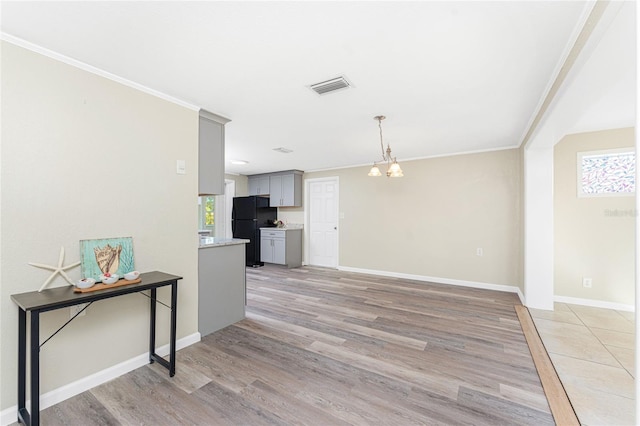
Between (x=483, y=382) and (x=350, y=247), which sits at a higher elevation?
(x=350, y=247)

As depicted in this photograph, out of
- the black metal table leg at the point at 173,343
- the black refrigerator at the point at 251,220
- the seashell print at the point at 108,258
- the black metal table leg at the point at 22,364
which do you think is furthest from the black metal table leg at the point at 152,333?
the black refrigerator at the point at 251,220

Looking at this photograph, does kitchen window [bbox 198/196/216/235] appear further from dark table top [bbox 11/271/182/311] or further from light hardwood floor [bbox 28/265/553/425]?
dark table top [bbox 11/271/182/311]

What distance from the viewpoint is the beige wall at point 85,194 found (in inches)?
66.4

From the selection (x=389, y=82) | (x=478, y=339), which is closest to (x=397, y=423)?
(x=478, y=339)

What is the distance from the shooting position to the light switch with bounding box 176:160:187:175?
2.55 metres

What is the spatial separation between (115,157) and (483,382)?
10.7ft

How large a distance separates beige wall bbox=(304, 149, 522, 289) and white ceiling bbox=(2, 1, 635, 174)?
5.64ft

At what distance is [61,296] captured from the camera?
1.68m

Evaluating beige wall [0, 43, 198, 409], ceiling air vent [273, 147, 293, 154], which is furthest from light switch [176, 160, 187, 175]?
ceiling air vent [273, 147, 293, 154]

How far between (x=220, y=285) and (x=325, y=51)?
2.45 metres

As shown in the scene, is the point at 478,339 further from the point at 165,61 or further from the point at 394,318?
the point at 165,61

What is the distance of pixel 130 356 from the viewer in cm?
222

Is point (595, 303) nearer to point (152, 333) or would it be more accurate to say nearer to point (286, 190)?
point (152, 333)

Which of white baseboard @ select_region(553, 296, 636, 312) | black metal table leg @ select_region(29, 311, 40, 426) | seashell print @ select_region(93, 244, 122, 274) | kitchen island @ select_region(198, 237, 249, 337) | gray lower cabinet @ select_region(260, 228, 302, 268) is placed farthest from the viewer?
gray lower cabinet @ select_region(260, 228, 302, 268)
